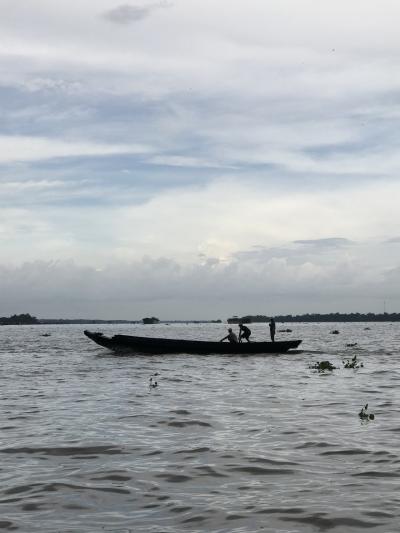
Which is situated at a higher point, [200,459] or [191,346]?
[191,346]

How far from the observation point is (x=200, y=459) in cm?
1138

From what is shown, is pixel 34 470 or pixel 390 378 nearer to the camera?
pixel 34 470

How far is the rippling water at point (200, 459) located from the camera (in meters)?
8.02

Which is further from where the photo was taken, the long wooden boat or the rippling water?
the long wooden boat

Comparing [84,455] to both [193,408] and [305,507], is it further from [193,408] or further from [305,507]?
[193,408]

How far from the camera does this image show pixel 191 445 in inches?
497

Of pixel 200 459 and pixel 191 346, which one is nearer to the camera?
pixel 200 459

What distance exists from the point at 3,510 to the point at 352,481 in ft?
17.3

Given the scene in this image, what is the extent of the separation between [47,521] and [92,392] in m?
13.9

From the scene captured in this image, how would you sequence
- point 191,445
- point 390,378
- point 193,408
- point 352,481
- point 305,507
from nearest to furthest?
point 305,507 < point 352,481 < point 191,445 < point 193,408 < point 390,378

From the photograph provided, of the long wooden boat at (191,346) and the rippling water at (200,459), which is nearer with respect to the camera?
the rippling water at (200,459)

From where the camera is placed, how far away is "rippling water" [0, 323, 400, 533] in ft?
26.3

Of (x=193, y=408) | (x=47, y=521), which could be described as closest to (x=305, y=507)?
(x=47, y=521)

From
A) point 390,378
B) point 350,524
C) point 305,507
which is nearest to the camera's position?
point 350,524
